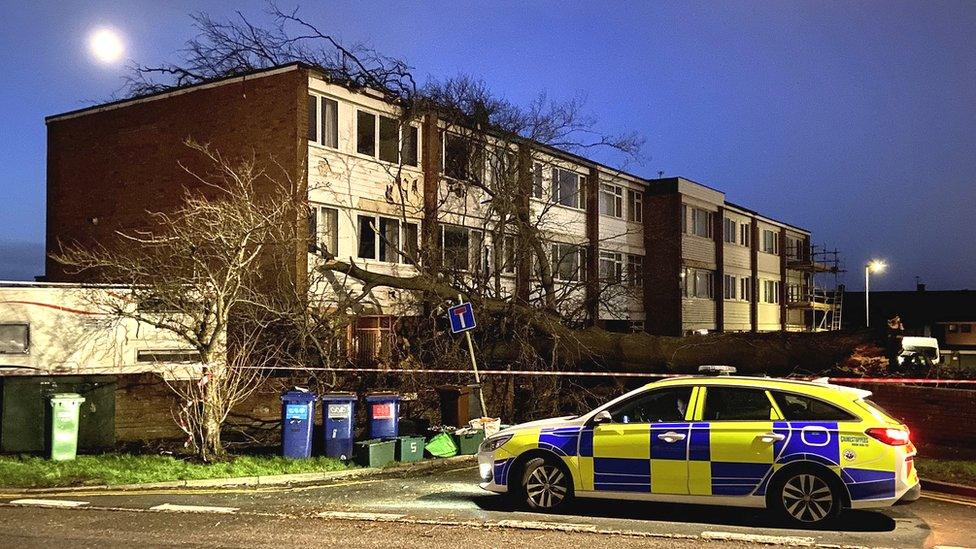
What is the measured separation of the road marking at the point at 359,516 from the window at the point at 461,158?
50.1 ft

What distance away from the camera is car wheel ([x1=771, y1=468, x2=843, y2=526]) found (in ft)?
25.6

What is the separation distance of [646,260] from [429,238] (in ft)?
54.2

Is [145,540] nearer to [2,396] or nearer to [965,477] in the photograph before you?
[2,396]

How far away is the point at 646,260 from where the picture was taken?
3606cm

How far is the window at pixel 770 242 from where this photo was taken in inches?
1817

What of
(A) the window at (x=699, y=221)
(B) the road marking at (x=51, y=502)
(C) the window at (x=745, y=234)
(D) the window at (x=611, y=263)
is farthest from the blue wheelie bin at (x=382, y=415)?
(C) the window at (x=745, y=234)

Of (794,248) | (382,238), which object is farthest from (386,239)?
(794,248)

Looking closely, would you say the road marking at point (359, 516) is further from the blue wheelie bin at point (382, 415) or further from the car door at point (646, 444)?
the blue wheelie bin at point (382, 415)

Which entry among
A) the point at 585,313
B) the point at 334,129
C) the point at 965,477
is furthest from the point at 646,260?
the point at 965,477

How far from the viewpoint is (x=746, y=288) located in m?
43.5

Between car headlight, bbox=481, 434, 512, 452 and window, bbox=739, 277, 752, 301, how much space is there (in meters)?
35.9

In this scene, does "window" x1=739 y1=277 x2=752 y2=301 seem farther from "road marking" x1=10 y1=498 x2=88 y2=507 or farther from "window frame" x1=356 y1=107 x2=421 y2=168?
"road marking" x1=10 y1=498 x2=88 y2=507

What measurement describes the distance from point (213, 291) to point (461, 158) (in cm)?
1232

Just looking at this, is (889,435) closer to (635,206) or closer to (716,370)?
(716,370)
